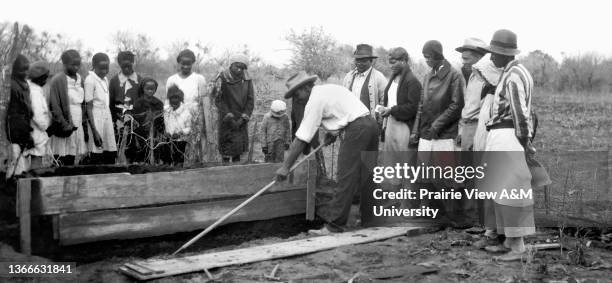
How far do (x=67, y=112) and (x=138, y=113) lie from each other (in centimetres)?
80

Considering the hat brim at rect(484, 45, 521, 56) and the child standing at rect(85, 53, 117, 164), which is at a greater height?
the hat brim at rect(484, 45, 521, 56)

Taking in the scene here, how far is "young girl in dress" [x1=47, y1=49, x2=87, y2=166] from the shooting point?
20.4ft

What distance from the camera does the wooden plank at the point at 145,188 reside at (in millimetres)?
4684

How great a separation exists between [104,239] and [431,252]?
2.68 meters

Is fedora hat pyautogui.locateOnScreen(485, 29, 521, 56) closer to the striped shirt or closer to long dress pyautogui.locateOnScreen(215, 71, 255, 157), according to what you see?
the striped shirt

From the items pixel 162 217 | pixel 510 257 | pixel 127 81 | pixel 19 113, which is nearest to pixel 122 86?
pixel 127 81

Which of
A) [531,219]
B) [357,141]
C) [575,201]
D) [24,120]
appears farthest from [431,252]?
[24,120]

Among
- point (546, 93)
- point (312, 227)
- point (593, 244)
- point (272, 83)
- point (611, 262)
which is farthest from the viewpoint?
point (546, 93)

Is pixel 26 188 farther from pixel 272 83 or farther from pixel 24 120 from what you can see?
pixel 272 83

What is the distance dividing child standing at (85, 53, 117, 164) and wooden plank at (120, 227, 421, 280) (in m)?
2.57

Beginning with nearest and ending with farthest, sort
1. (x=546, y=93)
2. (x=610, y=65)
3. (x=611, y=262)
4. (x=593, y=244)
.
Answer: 1. (x=611, y=262)
2. (x=593, y=244)
3. (x=546, y=93)
4. (x=610, y=65)

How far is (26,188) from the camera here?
14.8 ft

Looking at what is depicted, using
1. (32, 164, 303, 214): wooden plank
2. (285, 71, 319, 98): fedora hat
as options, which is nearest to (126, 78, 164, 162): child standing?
(32, 164, 303, 214): wooden plank

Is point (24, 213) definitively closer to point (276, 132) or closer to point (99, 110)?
point (99, 110)
